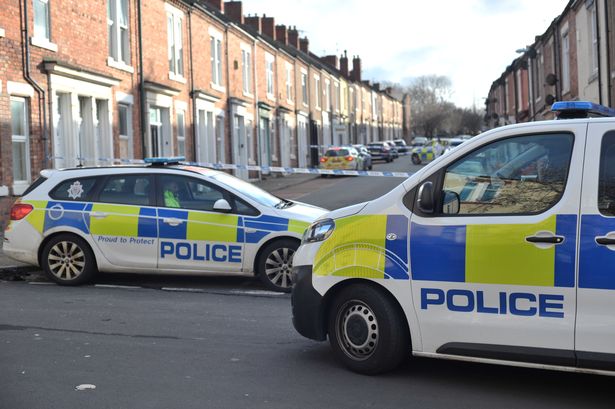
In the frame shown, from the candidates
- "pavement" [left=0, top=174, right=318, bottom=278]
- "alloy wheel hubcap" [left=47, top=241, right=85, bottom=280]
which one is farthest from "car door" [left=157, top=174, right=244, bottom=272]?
"pavement" [left=0, top=174, right=318, bottom=278]

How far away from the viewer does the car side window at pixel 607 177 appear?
470 centimetres

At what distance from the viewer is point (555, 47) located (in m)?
29.5

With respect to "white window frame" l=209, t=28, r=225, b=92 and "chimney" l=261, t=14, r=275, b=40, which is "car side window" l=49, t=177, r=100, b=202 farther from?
"chimney" l=261, t=14, r=275, b=40

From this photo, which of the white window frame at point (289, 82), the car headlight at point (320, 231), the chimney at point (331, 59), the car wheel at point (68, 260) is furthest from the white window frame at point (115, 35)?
the chimney at point (331, 59)

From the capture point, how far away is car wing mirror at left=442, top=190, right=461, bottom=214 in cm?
523

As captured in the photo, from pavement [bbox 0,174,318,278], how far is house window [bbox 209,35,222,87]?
173 inches

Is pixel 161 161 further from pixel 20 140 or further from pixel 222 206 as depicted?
pixel 20 140

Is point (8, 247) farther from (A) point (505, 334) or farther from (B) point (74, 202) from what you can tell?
(A) point (505, 334)

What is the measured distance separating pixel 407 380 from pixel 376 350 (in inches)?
11.8

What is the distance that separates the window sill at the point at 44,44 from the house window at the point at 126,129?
13.1ft

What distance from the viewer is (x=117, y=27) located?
2041 cm

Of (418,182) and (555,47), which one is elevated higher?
(555,47)

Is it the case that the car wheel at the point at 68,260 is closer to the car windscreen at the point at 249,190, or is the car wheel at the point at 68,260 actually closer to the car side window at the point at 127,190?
the car side window at the point at 127,190

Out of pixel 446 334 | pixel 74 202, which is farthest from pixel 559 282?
pixel 74 202
